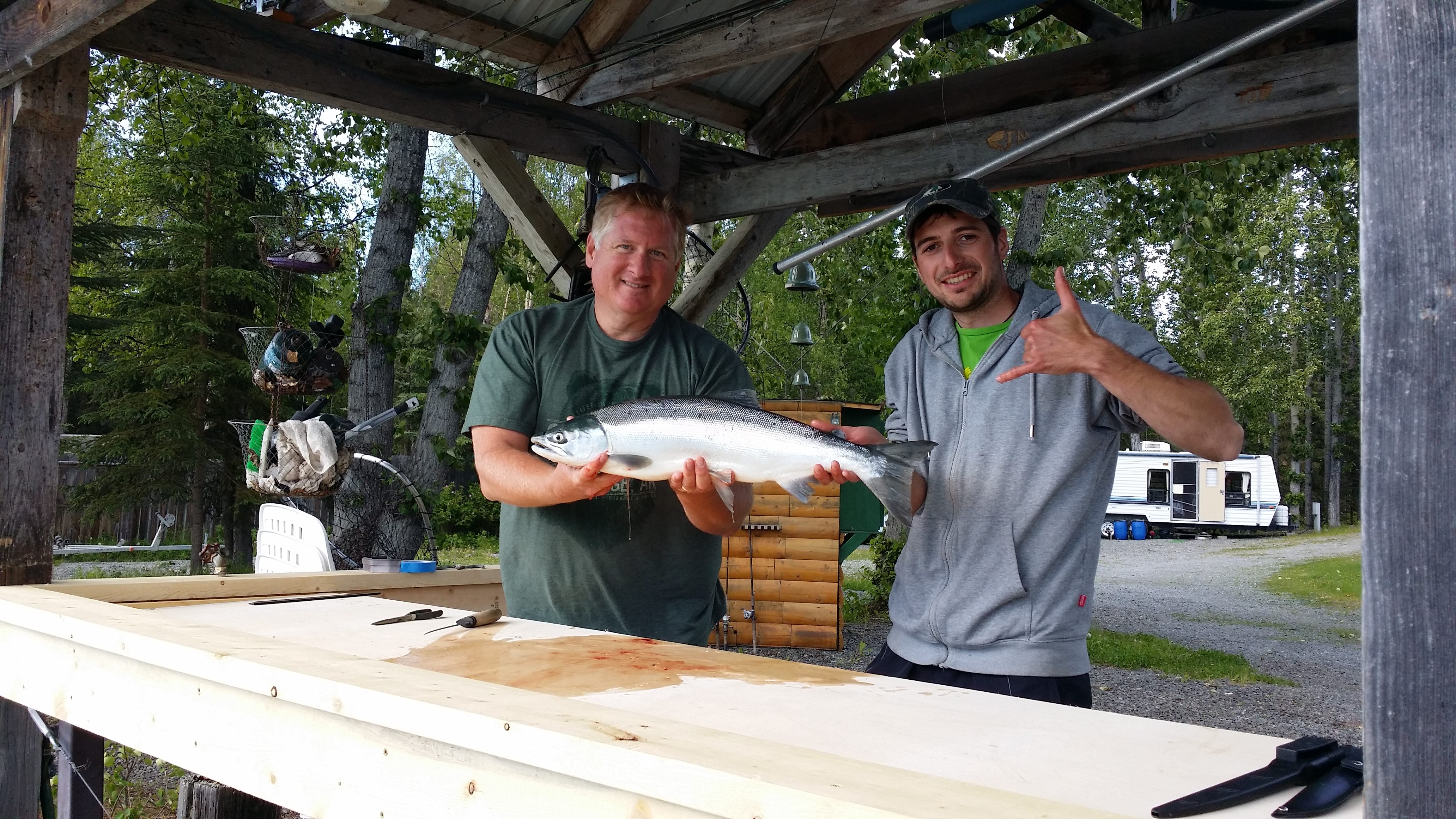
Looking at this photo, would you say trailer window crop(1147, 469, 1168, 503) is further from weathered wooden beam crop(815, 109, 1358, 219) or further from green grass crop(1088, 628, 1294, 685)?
weathered wooden beam crop(815, 109, 1358, 219)

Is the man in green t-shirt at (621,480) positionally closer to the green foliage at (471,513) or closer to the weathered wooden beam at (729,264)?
the weathered wooden beam at (729,264)

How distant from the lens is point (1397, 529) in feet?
3.39

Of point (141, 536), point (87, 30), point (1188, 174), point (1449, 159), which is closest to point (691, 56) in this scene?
point (87, 30)

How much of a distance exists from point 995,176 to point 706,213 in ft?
5.50

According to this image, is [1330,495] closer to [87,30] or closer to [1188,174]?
[1188,174]

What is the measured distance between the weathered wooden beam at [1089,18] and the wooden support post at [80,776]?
17.0 feet

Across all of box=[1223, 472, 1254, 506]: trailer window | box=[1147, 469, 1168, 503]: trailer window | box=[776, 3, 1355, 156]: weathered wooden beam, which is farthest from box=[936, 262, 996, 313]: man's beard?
box=[1223, 472, 1254, 506]: trailer window

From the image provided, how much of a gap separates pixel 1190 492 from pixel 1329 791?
3414cm

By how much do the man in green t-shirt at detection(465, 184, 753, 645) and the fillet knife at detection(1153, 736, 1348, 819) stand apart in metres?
1.80

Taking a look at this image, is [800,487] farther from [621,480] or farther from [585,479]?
[585,479]

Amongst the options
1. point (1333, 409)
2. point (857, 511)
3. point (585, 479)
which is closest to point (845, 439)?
point (585, 479)

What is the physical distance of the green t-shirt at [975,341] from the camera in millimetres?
3123

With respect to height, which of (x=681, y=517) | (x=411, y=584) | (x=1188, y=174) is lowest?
(x=411, y=584)

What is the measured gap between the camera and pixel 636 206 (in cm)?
321
